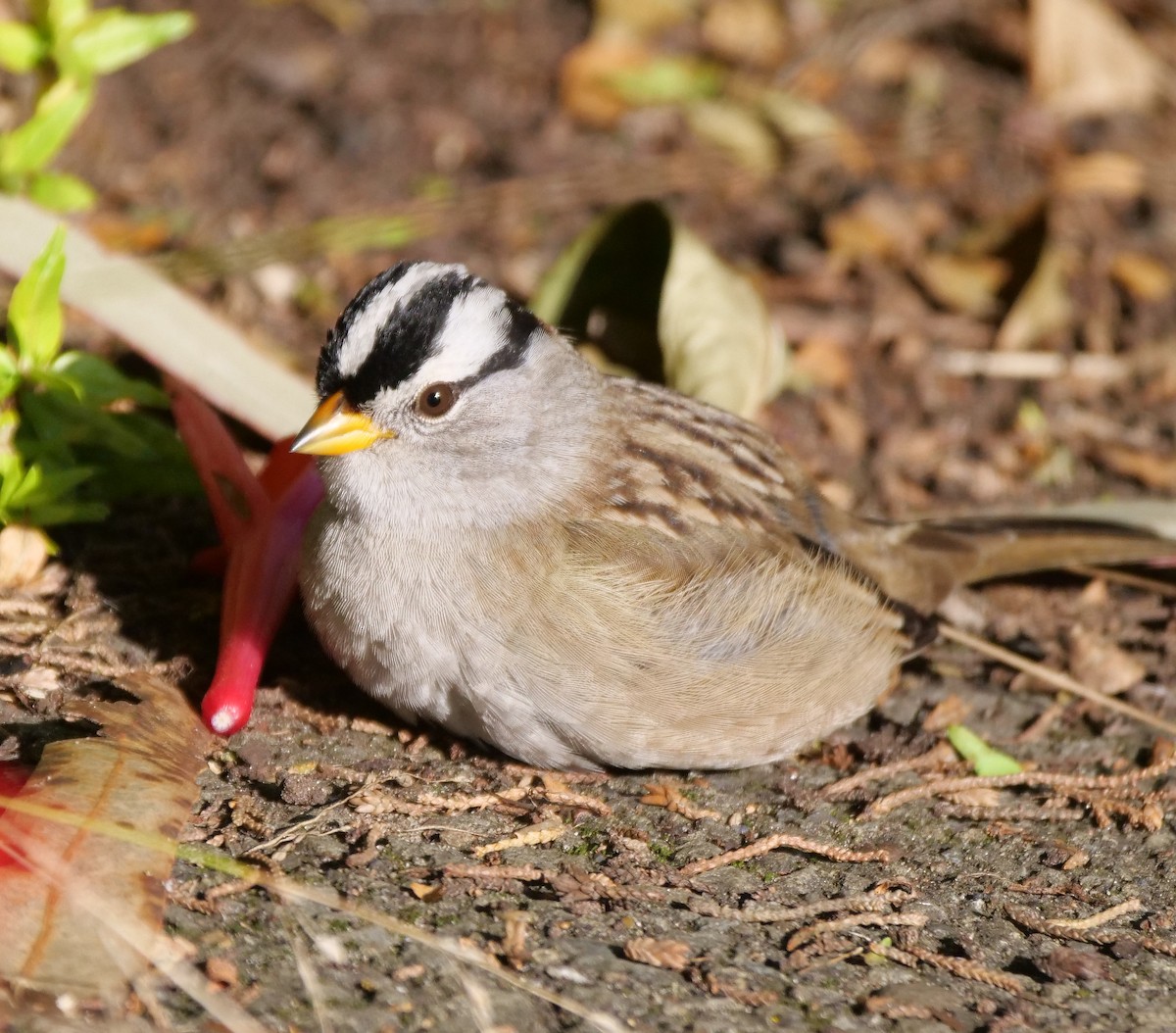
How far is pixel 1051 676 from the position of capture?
14.7ft

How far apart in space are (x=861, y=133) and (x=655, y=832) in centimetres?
446

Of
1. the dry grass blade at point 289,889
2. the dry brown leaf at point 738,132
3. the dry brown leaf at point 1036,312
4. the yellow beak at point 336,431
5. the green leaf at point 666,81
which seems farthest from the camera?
the green leaf at point 666,81

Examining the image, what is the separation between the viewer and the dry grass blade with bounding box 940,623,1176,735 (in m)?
4.34

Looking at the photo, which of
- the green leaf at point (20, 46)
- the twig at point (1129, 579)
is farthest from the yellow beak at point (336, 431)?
the twig at point (1129, 579)

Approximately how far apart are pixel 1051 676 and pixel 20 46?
3.52 meters

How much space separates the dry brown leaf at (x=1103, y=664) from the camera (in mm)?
4520

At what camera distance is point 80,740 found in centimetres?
336

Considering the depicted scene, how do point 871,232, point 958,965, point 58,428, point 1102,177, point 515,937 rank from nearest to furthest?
1. point 515,937
2. point 958,965
3. point 58,428
4. point 871,232
5. point 1102,177

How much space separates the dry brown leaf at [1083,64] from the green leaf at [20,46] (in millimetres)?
4797

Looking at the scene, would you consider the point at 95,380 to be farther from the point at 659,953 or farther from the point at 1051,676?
the point at 1051,676

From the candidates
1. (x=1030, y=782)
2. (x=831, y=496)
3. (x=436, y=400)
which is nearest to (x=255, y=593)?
(x=436, y=400)

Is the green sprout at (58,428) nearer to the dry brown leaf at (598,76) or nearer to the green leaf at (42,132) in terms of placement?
the green leaf at (42,132)

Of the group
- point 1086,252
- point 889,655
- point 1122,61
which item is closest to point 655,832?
point 889,655

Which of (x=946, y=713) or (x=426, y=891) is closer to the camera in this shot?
(x=426, y=891)
